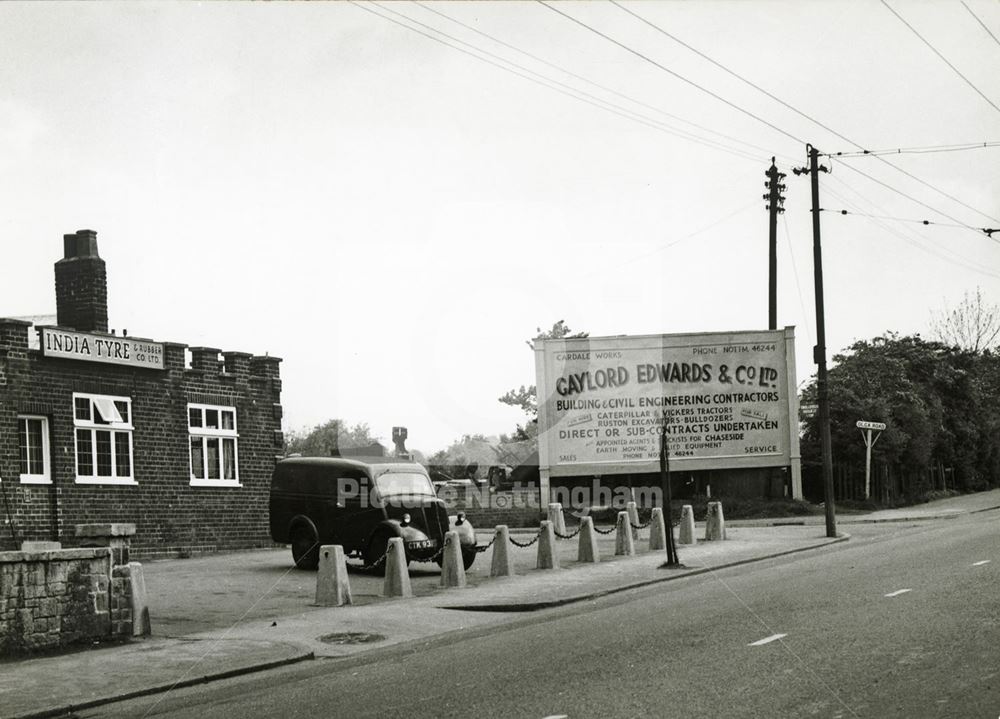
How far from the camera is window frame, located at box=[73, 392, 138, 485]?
26.2 m

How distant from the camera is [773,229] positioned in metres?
43.8

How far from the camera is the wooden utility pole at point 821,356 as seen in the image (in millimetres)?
28156

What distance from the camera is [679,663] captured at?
1038cm

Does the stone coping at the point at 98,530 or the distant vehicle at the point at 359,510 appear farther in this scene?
the distant vehicle at the point at 359,510

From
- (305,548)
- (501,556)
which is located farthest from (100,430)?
(501,556)

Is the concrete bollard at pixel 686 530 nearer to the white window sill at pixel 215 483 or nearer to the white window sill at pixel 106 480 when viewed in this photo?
the white window sill at pixel 215 483

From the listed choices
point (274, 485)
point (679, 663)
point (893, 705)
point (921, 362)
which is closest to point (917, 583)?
point (679, 663)

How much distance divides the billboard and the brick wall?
469 inches

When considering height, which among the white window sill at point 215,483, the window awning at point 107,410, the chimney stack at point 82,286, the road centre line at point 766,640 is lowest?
the road centre line at point 766,640

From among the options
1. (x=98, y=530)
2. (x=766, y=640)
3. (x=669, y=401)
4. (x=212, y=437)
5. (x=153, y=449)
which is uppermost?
(x=669, y=401)

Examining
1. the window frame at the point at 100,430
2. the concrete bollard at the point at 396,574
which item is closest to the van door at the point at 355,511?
the concrete bollard at the point at 396,574

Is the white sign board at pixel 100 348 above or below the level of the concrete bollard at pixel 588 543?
above

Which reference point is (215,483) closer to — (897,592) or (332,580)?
(332,580)

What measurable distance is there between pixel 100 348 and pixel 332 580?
12.3m
